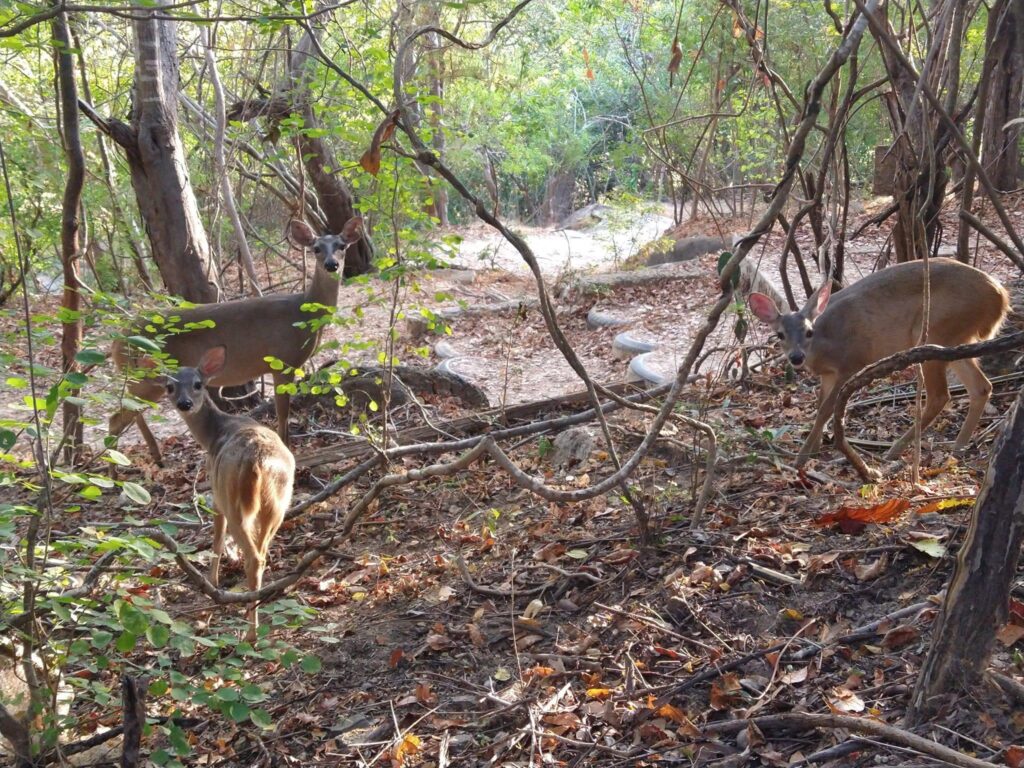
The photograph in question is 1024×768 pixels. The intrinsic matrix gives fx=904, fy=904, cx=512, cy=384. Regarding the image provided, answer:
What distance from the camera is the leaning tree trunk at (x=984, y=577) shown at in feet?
7.73

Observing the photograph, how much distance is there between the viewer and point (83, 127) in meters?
9.22

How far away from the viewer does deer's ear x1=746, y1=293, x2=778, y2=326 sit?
20.2ft

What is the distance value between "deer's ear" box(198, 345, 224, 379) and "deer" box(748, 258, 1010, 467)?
12.1ft

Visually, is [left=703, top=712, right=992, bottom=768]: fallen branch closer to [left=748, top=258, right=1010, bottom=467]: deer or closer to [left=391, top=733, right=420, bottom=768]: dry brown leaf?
[left=391, top=733, right=420, bottom=768]: dry brown leaf

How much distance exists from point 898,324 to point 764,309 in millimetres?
866

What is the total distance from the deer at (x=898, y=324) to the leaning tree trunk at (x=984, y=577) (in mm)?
2929

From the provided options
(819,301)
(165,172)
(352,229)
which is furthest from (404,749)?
(165,172)

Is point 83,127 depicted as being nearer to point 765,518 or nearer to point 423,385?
point 423,385

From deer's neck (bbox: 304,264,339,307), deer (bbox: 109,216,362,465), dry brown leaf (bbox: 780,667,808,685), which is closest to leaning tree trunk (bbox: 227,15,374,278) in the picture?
deer (bbox: 109,216,362,465)

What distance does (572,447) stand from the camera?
260 inches

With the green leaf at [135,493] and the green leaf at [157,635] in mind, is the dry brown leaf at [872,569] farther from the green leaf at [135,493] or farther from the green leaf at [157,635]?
the green leaf at [135,493]

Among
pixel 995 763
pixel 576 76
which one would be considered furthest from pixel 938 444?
pixel 576 76

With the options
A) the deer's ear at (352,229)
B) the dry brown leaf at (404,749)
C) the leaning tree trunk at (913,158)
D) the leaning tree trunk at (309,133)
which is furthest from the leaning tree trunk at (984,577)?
the deer's ear at (352,229)

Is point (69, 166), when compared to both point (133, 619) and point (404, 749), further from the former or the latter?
point (404, 749)
